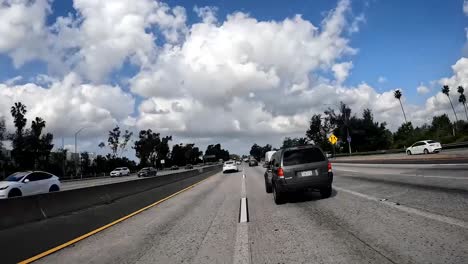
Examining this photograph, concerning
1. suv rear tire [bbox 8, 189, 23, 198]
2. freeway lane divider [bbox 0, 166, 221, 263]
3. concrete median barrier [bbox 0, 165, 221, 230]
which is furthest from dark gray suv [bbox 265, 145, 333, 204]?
suv rear tire [bbox 8, 189, 23, 198]

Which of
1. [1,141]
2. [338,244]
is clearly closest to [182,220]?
[338,244]

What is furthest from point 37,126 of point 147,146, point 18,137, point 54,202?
point 54,202

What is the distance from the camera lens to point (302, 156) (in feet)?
42.7

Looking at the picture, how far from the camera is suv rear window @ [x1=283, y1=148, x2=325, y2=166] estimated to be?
42.5 feet

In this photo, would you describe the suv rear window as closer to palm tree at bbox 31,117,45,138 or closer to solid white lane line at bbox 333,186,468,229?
solid white lane line at bbox 333,186,468,229

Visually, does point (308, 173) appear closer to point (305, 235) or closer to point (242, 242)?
point (305, 235)

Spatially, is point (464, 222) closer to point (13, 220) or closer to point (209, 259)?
point (209, 259)

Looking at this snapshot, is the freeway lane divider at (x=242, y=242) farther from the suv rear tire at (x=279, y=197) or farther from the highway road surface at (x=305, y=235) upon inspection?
the suv rear tire at (x=279, y=197)

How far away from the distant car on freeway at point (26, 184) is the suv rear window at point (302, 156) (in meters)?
13.2

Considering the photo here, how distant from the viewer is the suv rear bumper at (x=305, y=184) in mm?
12516

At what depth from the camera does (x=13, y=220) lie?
8.80 meters

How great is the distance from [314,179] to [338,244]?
20.5 feet

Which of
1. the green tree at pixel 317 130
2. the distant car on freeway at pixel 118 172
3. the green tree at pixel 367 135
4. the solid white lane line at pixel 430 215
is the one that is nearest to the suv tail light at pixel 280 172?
the solid white lane line at pixel 430 215

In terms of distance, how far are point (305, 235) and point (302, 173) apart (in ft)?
17.4
